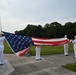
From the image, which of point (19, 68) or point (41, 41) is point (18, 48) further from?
point (41, 41)

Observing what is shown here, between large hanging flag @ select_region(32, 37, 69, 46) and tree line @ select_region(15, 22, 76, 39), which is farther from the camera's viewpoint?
tree line @ select_region(15, 22, 76, 39)

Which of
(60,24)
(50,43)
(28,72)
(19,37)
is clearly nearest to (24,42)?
(19,37)

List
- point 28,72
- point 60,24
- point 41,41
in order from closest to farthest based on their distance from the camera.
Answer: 1. point 28,72
2. point 41,41
3. point 60,24

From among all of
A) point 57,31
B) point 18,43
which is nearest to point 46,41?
point 18,43

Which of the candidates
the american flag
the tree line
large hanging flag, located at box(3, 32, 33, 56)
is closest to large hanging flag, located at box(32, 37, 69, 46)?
the american flag

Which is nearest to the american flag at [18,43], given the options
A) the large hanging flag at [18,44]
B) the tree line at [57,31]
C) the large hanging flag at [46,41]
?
the large hanging flag at [18,44]

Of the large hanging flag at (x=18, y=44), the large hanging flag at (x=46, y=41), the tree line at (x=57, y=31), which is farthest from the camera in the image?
the tree line at (x=57, y=31)

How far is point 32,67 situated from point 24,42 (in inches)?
74.5

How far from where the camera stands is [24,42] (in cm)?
1258

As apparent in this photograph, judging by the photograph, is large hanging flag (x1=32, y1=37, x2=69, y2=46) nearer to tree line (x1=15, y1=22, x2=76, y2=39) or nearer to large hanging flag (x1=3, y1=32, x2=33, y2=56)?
large hanging flag (x1=3, y1=32, x2=33, y2=56)

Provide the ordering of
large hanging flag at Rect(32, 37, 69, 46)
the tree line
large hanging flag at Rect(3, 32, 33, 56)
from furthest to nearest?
the tree line < large hanging flag at Rect(32, 37, 69, 46) < large hanging flag at Rect(3, 32, 33, 56)

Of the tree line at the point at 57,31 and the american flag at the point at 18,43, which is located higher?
the american flag at the point at 18,43

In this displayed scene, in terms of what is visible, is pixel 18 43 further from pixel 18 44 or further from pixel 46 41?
pixel 46 41

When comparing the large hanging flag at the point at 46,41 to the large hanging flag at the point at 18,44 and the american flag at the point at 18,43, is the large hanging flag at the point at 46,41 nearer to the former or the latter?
the american flag at the point at 18,43
